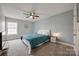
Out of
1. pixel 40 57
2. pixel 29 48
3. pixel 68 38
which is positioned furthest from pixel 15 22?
pixel 68 38

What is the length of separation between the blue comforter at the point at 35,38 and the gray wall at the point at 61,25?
0.46ft

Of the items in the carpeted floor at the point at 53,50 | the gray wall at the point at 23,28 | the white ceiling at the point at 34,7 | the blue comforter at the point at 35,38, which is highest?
the white ceiling at the point at 34,7

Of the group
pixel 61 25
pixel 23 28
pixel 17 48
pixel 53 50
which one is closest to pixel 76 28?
pixel 61 25

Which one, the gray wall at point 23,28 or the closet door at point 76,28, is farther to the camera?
the gray wall at point 23,28

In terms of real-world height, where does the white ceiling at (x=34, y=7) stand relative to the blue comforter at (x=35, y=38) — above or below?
above

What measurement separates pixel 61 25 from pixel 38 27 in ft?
1.58

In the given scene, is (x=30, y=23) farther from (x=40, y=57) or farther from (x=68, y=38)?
(x=68, y=38)

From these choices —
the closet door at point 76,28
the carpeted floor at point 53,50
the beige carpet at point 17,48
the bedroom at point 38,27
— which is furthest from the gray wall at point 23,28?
the closet door at point 76,28

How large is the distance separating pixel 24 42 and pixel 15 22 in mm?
444

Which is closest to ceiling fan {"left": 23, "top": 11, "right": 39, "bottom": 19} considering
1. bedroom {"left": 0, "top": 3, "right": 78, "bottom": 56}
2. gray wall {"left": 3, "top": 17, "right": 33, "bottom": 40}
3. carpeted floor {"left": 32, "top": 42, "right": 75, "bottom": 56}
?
bedroom {"left": 0, "top": 3, "right": 78, "bottom": 56}

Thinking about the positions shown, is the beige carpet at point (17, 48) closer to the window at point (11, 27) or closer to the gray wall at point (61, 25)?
the window at point (11, 27)

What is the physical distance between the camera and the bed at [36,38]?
1794 mm

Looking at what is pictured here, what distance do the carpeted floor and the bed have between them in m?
0.10

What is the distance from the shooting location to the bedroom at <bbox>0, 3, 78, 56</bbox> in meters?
1.73
